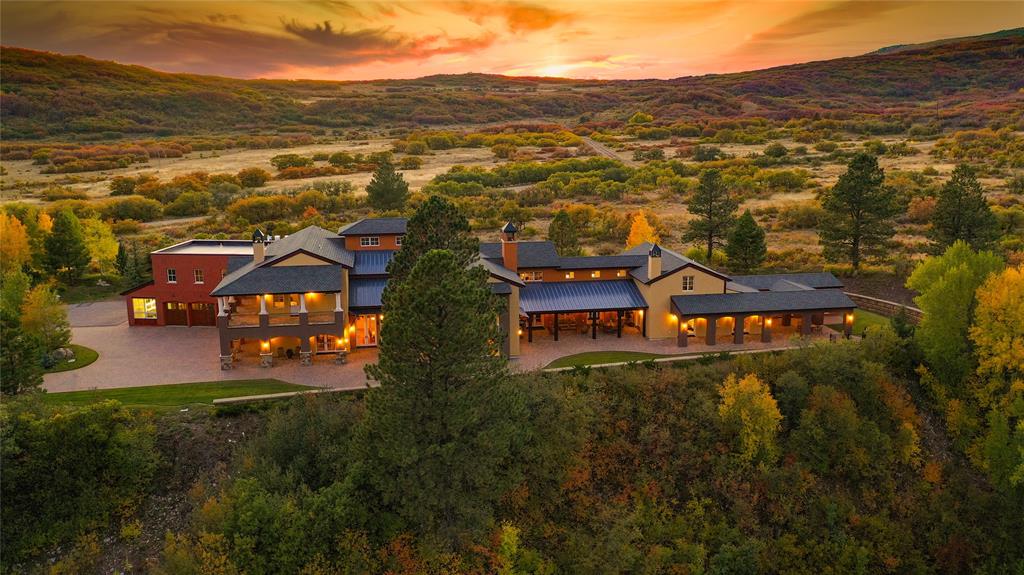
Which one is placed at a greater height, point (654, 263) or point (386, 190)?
point (386, 190)

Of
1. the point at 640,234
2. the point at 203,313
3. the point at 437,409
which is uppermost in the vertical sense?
the point at 640,234

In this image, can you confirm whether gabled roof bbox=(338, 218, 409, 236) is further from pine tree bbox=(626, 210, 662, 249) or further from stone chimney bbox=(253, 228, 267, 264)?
pine tree bbox=(626, 210, 662, 249)

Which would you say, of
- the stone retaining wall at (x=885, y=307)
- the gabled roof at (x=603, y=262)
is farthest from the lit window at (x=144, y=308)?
the stone retaining wall at (x=885, y=307)

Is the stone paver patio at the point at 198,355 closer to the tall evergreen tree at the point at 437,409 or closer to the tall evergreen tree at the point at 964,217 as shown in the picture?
the tall evergreen tree at the point at 437,409

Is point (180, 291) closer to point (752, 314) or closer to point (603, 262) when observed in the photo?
point (603, 262)

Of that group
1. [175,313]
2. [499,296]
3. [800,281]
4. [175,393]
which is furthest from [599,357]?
[175,313]

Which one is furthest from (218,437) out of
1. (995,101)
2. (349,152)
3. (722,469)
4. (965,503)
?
(995,101)
